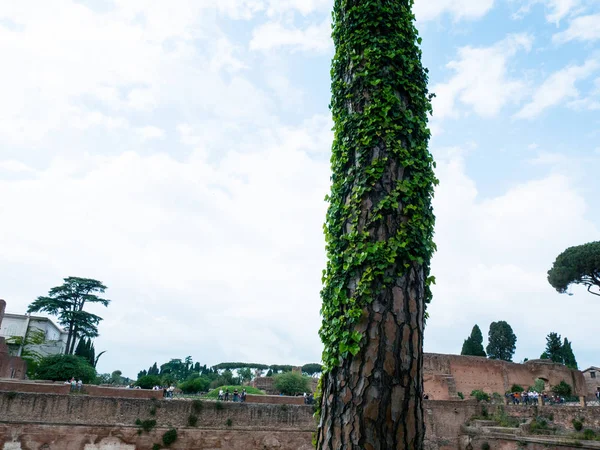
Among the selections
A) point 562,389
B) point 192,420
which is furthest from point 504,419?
point 192,420

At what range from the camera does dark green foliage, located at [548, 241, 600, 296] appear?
30609 mm

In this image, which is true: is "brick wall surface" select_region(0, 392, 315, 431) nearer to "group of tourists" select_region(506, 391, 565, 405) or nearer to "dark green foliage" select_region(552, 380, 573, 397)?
"group of tourists" select_region(506, 391, 565, 405)

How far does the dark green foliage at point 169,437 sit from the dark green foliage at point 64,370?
7923 mm

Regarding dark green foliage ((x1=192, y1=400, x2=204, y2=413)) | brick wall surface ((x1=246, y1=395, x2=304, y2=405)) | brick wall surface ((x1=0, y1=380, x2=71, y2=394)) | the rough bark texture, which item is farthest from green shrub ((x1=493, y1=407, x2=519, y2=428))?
the rough bark texture

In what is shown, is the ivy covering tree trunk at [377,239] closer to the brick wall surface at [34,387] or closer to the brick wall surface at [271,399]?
the brick wall surface at [34,387]

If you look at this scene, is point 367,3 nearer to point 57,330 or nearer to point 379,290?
point 379,290

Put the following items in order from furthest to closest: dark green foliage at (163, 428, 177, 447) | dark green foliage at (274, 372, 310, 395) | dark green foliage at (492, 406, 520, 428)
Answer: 1. dark green foliage at (274, 372, 310, 395)
2. dark green foliage at (492, 406, 520, 428)
3. dark green foliage at (163, 428, 177, 447)

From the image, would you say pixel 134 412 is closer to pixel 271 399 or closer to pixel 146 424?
pixel 146 424

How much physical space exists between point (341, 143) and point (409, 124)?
57 cm

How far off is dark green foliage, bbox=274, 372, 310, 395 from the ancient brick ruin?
45.3 feet

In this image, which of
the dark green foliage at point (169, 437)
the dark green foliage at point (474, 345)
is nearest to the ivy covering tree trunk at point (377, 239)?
the dark green foliage at point (169, 437)

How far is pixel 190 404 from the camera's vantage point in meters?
17.1

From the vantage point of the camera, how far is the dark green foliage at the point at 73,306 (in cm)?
3341

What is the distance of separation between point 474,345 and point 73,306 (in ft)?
112
